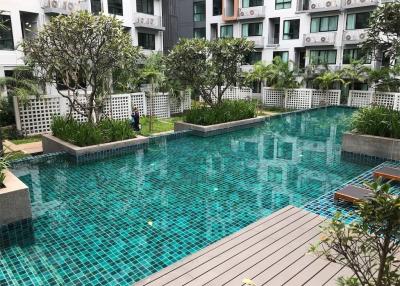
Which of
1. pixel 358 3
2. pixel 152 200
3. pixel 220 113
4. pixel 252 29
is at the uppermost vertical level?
pixel 358 3

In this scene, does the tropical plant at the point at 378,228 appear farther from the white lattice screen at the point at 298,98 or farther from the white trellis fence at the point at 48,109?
the white lattice screen at the point at 298,98

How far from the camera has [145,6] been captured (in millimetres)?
27672

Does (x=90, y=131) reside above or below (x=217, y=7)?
below

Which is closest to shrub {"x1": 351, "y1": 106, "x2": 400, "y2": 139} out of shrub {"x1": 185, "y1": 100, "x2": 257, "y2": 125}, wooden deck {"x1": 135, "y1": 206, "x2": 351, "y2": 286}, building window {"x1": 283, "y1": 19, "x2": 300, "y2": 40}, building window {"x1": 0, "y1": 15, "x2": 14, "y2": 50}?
shrub {"x1": 185, "y1": 100, "x2": 257, "y2": 125}

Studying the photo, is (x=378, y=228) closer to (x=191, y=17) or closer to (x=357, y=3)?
(x=357, y=3)

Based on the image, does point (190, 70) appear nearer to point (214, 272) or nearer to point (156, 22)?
point (214, 272)

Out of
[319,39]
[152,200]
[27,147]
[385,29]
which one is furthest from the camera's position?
[319,39]

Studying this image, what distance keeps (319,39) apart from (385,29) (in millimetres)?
17186

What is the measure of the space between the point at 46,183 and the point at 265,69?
64.4ft

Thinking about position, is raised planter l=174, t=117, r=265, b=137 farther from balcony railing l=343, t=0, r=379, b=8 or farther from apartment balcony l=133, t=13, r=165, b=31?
balcony railing l=343, t=0, r=379, b=8

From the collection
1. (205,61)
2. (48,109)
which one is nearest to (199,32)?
(205,61)

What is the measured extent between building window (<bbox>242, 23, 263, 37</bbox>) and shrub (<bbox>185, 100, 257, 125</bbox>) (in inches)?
637

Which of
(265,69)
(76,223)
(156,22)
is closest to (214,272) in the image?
(76,223)

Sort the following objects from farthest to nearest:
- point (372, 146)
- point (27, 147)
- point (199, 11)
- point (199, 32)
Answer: point (199, 32)
point (199, 11)
point (27, 147)
point (372, 146)
